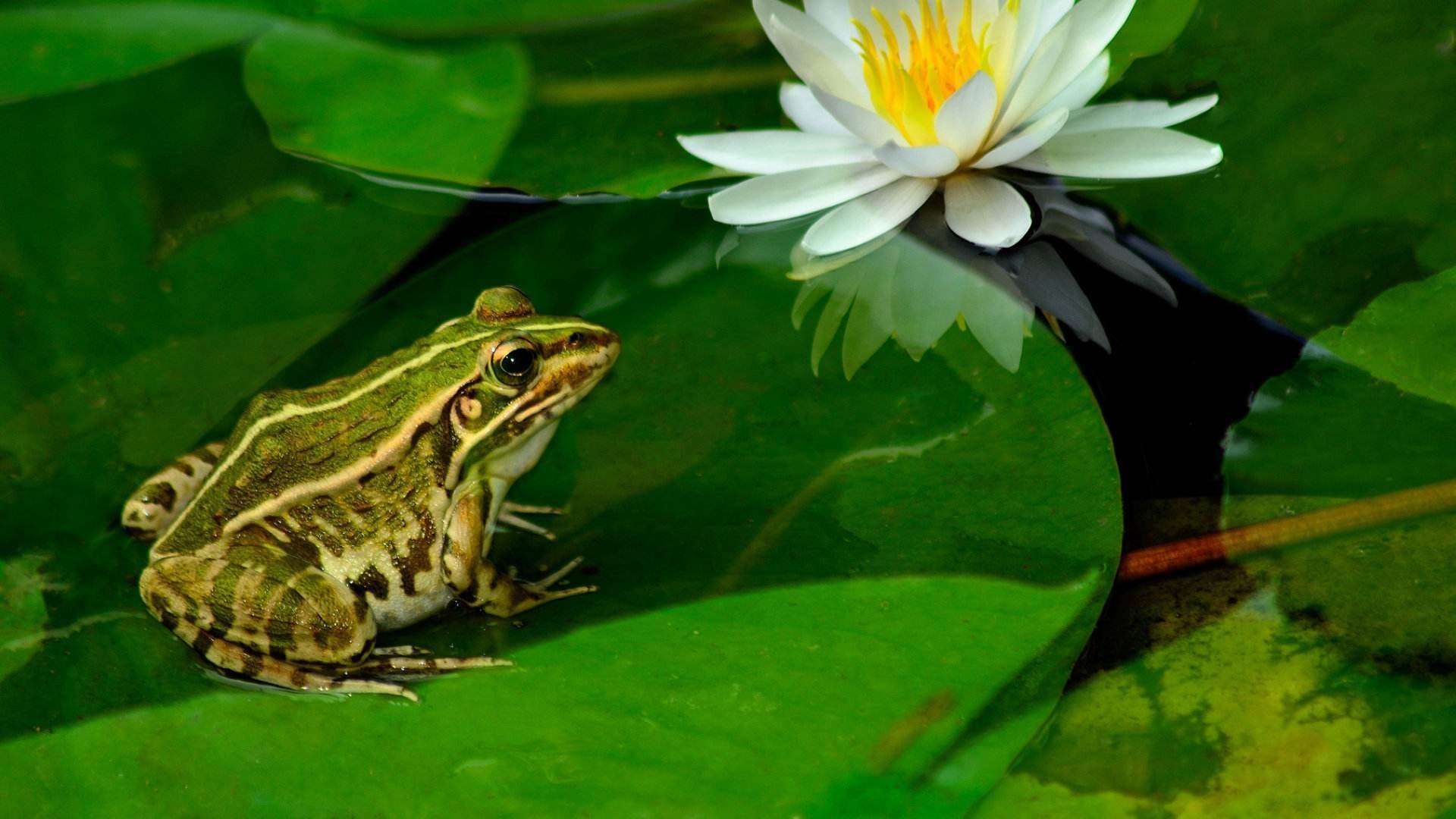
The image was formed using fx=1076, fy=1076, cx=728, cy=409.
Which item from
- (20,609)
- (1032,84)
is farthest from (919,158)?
(20,609)

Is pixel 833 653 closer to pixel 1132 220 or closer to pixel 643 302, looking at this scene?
pixel 643 302

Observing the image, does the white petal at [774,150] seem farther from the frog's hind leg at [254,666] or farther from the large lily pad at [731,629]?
the frog's hind leg at [254,666]

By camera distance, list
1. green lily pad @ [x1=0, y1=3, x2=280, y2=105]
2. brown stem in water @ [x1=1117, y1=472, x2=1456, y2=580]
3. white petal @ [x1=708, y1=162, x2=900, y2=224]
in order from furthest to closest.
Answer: green lily pad @ [x1=0, y1=3, x2=280, y2=105] < white petal @ [x1=708, y1=162, x2=900, y2=224] < brown stem in water @ [x1=1117, y1=472, x2=1456, y2=580]

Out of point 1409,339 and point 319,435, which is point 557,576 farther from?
point 1409,339

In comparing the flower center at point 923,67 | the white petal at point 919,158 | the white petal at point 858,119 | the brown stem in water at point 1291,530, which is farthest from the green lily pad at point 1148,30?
the brown stem in water at point 1291,530

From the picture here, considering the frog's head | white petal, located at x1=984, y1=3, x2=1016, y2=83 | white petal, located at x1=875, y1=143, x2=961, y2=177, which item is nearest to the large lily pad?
the frog's head

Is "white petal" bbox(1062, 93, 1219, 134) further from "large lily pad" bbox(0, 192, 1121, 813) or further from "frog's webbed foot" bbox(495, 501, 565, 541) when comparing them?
"frog's webbed foot" bbox(495, 501, 565, 541)
